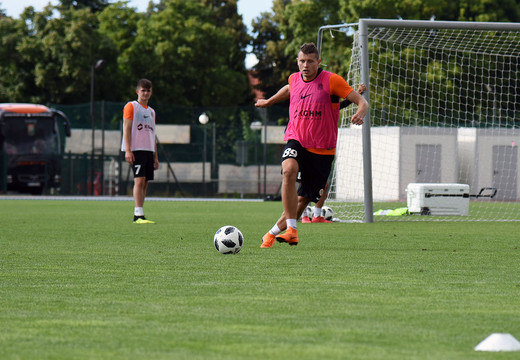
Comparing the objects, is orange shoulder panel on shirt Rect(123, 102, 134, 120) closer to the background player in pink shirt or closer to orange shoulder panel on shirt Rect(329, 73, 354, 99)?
the background player in pink shirt

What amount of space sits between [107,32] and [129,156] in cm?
3856

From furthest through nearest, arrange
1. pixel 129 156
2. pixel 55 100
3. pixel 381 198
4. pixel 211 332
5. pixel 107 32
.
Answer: pixel 107 32 < pixel 55 100 < pixel 381 198 < pixel 129 156 < pixel 211 332

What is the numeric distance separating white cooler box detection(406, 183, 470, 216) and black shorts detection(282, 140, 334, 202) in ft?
30.4

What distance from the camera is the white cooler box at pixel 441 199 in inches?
723

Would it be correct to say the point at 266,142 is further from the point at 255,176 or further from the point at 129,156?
the point at 129,156

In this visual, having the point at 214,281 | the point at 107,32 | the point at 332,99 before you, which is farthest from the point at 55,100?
the point at 214,281

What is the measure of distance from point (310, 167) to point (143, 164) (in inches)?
176

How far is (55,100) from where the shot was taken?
46281mm

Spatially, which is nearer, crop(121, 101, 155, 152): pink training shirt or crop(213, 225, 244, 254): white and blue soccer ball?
crop(213, 225, 244, 254): white and blue soccer ball

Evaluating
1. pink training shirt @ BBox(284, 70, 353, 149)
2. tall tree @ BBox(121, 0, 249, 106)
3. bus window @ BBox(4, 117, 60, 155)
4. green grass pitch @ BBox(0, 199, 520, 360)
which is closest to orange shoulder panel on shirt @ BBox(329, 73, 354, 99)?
pink training shirt @ BBox(284, 70, 353, 149)

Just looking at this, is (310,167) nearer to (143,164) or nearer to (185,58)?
(143,164)

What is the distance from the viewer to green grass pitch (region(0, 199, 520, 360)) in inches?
154

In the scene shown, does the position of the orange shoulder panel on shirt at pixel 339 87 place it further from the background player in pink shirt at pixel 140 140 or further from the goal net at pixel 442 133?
the goal net at pixel 442 133

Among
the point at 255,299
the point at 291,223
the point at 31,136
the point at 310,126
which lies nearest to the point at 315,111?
the point at 310,126
